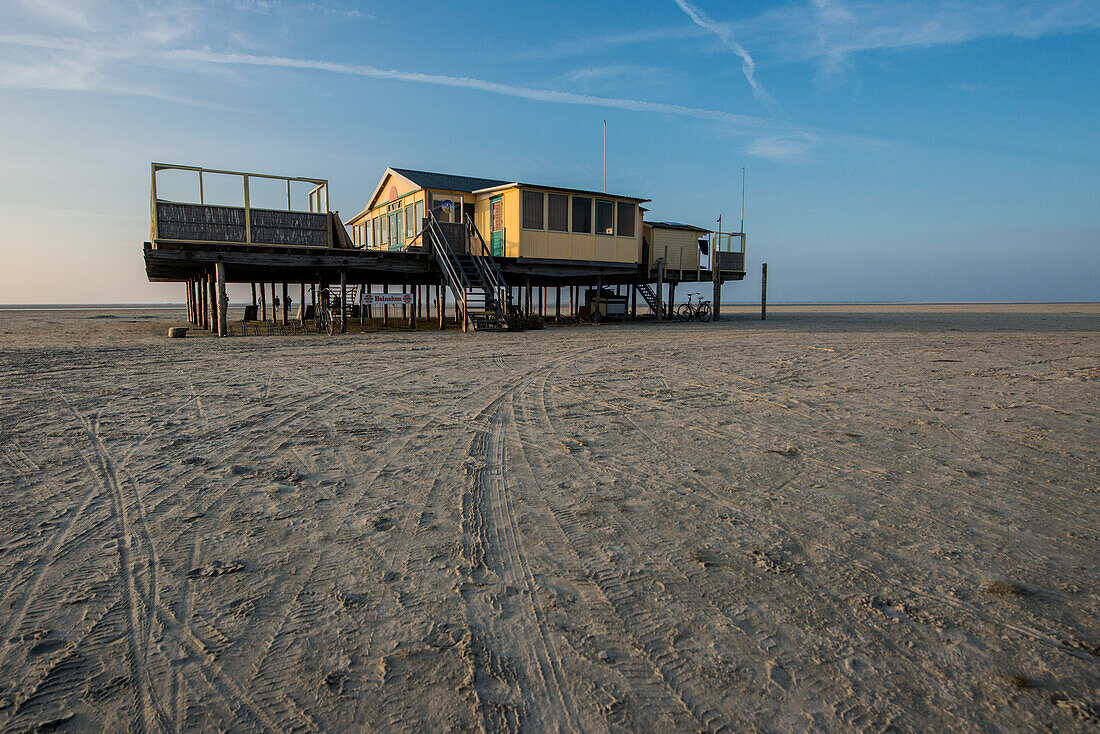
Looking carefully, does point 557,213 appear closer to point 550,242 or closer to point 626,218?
point 550,242

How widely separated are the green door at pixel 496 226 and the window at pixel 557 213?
1.65m

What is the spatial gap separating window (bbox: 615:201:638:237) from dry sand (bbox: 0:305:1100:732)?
665 inches

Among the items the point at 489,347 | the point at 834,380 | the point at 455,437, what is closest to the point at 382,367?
the point at 489,347

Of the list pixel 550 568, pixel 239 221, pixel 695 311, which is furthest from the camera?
pixel 695 311

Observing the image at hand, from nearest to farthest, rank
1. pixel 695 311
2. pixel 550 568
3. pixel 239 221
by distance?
pixel 550 568 < pixel 239 221 < pixel 695 311

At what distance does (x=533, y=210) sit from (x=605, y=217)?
9.70 ft

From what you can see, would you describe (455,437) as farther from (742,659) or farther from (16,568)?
(742,659)

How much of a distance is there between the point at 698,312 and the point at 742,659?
27418 mm

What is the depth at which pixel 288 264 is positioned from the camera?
715 inches

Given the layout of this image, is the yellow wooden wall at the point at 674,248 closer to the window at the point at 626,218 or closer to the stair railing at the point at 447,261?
the window at the point at 626,218

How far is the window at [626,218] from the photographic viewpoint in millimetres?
22516

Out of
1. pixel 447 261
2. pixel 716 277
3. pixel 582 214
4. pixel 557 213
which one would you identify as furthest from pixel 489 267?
pixel 716 277

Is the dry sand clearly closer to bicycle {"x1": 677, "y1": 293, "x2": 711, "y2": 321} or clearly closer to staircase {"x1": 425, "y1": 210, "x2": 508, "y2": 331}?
staircase {"x1": 425, "y1": 210, "x2": 508, "y2": 331}

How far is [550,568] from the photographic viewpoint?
9.71 feet
